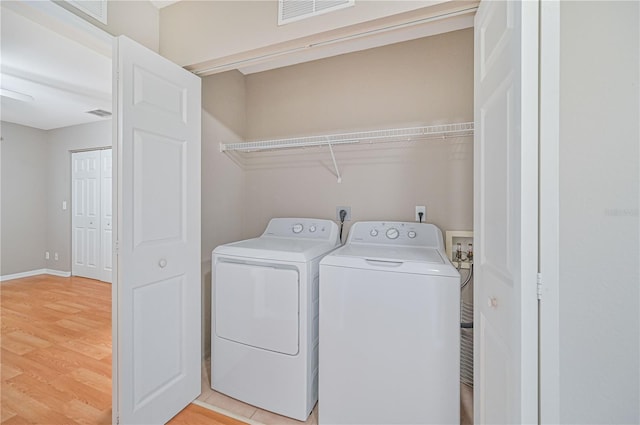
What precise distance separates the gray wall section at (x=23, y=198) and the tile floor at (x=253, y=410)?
15.7 feet

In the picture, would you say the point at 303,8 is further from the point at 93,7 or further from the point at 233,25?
the point at 93,7

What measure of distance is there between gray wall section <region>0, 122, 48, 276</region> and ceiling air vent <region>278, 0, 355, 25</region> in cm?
539

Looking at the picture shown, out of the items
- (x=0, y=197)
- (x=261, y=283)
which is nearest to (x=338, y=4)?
(x=261, y=283)

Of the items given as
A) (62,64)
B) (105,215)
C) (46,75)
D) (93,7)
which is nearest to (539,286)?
(93,7)

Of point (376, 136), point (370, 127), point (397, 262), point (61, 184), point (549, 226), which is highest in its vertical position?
point (370, 127)

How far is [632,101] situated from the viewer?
70 centimetres

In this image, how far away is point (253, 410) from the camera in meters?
1.63

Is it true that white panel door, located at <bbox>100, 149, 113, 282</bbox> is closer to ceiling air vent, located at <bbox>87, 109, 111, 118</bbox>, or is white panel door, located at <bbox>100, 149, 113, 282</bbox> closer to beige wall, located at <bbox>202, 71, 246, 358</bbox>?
ceiling air vent, located at <bbox>87, 109, 111, 118</bbox>

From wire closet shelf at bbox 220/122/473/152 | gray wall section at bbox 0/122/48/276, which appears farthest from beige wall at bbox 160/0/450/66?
gray wall section at bbox 0/122/48/276

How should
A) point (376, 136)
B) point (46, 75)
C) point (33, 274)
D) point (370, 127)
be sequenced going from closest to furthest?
point (376, 136), point (370, 127), point (46, 75), point (33, 274)

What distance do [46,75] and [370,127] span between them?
127 inches

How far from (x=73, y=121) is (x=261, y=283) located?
4695 millimetres

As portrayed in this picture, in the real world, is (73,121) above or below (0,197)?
above

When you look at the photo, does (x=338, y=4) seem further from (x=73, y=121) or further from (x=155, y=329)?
(x=73, y=121)
